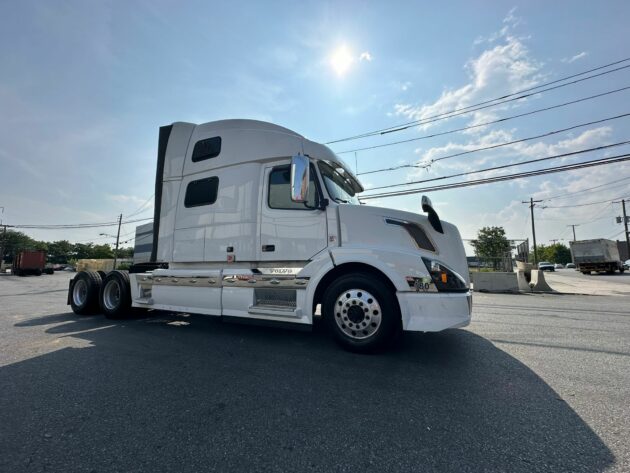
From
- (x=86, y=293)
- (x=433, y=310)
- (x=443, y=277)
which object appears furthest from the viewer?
(x=86, y=293)

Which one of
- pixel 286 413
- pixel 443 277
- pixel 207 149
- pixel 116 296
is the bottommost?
pixel 286 413

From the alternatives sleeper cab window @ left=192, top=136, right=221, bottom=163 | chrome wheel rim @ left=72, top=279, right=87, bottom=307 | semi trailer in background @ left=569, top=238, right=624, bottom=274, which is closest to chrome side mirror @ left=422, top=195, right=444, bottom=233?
sleeper cab window @ left=192, top=136, right=221, bottom=163

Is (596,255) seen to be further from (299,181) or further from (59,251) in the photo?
(59,251)

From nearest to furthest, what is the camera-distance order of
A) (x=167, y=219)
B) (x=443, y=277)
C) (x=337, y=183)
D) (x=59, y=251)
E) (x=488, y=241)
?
(x=443, y=277) < (x=337, y=183) < (x=167, y=219) < (x=488, y=241) < (x=59, y=251)

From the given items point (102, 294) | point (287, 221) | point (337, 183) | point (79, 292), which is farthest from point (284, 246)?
point (79, 292)

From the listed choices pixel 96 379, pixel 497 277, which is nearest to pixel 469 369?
pixel 96 379

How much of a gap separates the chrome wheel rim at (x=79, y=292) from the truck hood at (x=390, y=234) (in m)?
6.49

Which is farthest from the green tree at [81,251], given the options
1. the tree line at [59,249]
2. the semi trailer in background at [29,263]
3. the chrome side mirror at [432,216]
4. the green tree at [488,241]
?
the chrome side mirror at [432,216]

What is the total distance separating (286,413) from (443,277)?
2.30 m

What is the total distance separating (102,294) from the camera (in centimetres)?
640

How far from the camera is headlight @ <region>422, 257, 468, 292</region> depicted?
3465 mm

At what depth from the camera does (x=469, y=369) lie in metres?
3.13

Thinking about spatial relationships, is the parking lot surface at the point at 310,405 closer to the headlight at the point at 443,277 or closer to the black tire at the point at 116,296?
the headlight at the point at 443,277

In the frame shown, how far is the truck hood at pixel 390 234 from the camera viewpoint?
373 centimetres
